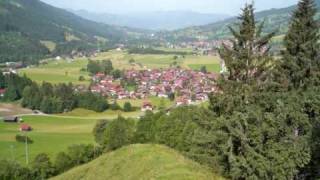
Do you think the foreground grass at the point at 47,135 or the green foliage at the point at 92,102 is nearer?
the foreground grass at the point at 47,135

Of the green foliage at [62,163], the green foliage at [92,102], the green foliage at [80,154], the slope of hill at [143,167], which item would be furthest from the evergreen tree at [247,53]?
the green foliage at [92,102]

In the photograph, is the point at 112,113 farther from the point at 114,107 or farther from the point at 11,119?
the point at 11,119

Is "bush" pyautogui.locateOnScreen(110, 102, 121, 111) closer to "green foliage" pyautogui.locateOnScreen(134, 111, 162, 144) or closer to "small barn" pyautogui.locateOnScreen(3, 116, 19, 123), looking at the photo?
"small barn" pyautogui.locateOnScreen(3, 116, 19, 123)

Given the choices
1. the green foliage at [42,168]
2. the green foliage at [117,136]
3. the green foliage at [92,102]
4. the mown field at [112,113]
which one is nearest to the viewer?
the green foliage at [42,168]

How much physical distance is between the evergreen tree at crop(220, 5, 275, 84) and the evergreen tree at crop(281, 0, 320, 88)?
668 cm

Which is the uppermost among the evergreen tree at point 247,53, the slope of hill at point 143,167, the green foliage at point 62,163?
the evergreen tree at point 247,53

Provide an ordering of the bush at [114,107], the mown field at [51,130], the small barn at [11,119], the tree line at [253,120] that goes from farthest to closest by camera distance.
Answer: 1. the bush at [114,107]
2. the small barn at [11,119]
3. the mown field at [51,130]
4. the tree line at [253,120]

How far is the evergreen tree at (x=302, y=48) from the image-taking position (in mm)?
35812

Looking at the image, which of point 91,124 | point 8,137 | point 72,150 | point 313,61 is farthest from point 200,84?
point 313,61

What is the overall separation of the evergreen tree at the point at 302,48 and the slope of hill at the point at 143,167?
34.6 feet

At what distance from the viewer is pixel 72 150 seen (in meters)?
71.4

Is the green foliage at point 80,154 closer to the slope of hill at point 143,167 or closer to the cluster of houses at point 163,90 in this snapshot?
the slope of hill at point 143,167

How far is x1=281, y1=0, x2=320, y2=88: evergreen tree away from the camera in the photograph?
1410 inches

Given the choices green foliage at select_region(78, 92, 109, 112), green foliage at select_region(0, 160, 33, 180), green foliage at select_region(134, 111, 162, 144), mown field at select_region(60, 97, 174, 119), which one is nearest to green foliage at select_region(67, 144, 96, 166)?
green foliage at select_region(0, 160, 33, 180)
